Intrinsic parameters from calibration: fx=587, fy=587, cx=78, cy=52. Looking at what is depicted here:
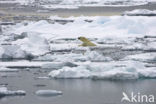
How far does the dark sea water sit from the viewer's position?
35.4 feet

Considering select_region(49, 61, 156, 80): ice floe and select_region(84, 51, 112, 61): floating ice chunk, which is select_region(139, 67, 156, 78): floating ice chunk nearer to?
select_region(49, 61, 156, 80): ice floe

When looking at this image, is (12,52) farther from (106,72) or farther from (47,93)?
(47,93)

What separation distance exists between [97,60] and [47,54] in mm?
1960

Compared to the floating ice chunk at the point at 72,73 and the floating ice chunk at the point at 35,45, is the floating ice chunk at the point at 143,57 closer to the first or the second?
the floating ice chunk at the point at 72,73

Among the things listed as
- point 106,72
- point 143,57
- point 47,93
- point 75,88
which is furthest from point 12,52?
point 47,93

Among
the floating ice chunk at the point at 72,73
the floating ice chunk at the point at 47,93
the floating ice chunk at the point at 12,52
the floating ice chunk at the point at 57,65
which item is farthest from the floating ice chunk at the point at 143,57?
the floating ice chunk at the point at 47,93

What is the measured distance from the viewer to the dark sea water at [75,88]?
10.8 m

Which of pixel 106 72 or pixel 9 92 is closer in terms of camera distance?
pixel 9 92

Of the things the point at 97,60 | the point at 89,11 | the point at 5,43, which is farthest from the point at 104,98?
the point at 89,11

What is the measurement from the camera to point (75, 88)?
464 inches

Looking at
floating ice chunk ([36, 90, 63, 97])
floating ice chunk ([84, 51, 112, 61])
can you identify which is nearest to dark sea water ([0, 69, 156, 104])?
floating ice chunk ([36, 90, 63, 97])

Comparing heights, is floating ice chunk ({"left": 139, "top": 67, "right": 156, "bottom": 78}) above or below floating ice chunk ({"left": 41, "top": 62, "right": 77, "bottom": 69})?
below

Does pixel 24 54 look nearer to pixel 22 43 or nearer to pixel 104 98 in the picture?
pixel 22 43

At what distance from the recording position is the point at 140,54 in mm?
15555
